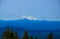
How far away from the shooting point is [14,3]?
1.69 meters

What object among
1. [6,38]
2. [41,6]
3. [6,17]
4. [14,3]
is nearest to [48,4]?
[41,6]

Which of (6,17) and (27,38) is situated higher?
(6,17)

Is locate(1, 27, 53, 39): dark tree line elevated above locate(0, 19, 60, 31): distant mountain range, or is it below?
below

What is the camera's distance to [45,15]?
1.69 metres

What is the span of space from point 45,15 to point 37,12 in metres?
0.12

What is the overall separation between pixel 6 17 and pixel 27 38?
0.40 metres

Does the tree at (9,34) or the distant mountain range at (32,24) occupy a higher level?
the distant mountain range at (32,24)

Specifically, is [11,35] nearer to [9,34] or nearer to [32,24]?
[9,34]

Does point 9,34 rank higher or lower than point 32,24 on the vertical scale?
lower

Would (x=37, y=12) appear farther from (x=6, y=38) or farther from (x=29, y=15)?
(x=6, y=38)

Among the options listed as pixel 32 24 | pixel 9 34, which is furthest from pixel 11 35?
pixel 32 24

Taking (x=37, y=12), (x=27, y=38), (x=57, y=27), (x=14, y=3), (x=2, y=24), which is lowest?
(x=27, y=38)

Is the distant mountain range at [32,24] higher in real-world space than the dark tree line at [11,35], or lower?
higher

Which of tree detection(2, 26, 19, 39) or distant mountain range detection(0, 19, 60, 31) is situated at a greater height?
distant mountain range detection(0, 19, 60, 31)
